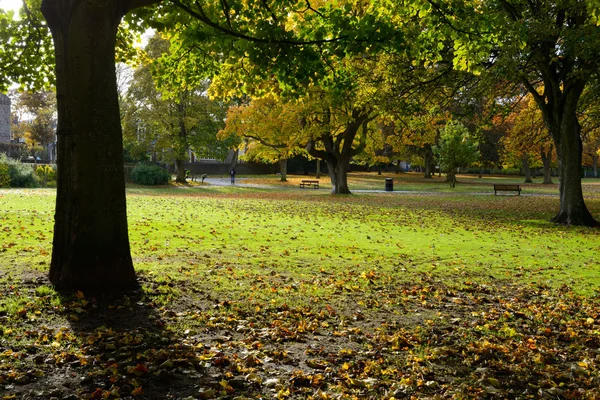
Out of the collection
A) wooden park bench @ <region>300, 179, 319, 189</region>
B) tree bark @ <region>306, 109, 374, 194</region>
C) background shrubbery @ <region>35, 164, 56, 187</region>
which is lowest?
wooden park bench @ <region>300, 179, 319, 189</region>

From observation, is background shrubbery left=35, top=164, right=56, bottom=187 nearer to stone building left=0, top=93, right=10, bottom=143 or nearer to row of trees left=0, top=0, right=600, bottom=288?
stone building left=0, top=93, right=10, bottom=143

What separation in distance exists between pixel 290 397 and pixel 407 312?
294 centimetres

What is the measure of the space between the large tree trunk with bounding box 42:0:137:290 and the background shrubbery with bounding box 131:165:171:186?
117 ft

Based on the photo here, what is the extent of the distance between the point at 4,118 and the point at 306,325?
194 feet

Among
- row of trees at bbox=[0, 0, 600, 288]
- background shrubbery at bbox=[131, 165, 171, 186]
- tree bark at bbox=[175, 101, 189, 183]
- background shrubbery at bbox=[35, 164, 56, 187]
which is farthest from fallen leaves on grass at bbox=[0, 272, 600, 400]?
tree bark at bbox=[175, 101, 189, 183]

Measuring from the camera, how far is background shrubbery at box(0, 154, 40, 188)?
105 feet

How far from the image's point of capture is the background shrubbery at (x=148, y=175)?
4075 cm

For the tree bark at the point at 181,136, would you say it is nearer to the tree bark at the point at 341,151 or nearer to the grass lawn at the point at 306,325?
the tree bark at the point at 341,151

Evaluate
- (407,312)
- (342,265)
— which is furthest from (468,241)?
(407,312)

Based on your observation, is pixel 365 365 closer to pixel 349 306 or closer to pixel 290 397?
pixel 290 397

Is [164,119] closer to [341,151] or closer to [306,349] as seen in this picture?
[341,151]

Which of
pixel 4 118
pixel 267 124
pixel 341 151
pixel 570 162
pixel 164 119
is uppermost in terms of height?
pixel 4 118

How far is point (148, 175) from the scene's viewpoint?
40.7m

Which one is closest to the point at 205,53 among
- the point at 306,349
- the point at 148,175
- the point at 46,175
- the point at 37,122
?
the point at 306,349
